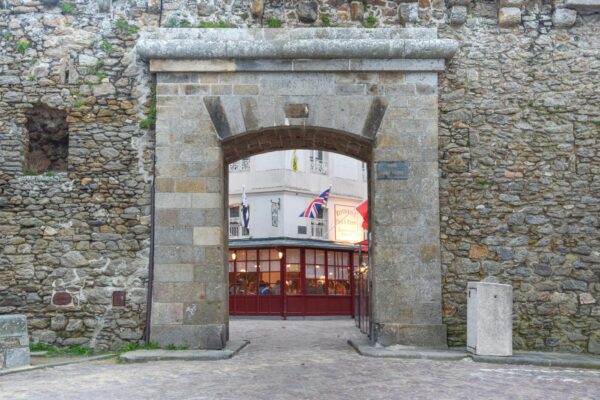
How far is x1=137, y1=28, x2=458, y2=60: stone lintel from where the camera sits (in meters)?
9.06

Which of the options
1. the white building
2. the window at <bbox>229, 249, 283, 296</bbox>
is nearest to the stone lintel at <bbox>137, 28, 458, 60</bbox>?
the window at <bbox>229, 249, 283, 296</bbox>

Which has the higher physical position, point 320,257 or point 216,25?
point 216,25

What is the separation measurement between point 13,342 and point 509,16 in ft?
24.5

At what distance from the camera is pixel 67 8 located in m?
9.43

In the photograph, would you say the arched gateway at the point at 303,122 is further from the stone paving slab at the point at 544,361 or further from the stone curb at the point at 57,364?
the stone paving slab at the point at 544,361

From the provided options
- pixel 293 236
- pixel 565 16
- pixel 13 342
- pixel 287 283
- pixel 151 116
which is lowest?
pixel 13 342

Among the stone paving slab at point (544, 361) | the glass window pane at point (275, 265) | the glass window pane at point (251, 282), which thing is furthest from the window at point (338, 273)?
the stone paving slab at point (544, 361)

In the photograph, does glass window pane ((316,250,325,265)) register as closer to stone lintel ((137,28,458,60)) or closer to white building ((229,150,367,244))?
white building ((229,150,367,244))

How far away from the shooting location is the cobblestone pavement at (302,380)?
19.0ft

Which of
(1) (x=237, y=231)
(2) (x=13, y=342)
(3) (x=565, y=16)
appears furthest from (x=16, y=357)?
(1) (x=237, y=231)

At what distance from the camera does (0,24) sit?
31.0ft

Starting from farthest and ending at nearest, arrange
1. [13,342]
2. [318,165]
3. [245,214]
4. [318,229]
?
[318,165] → [318,229] → [245,214] → [13,342]

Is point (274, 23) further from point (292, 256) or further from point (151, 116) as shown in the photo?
point (292, 256)

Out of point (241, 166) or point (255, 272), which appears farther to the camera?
point (241, 166)
